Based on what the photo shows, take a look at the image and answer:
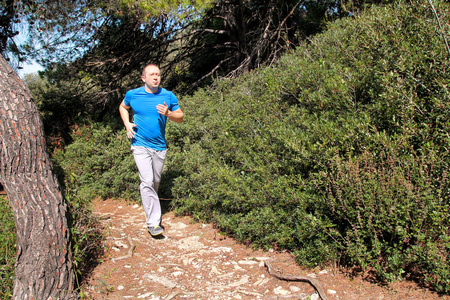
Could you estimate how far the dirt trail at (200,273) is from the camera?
320cm

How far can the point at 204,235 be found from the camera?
4754 millimetres

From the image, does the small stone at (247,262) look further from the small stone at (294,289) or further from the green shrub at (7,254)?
the green shrub at (7,254)

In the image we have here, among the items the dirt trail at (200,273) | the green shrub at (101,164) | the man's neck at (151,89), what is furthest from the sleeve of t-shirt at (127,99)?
the green shrub at (101,164)

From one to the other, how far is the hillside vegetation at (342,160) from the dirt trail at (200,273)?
162 mm

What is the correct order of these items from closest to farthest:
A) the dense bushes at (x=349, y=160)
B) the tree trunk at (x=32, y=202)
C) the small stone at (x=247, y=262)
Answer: the tree trunk at (x=32, y=202), the dense bushes at (x=349, y=160), the small stone at (x=247, y=262)

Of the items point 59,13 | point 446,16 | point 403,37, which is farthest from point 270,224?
point 59,13

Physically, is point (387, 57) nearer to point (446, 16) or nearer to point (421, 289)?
point (446, 16)

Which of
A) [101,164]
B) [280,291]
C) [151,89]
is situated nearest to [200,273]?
[280,291]

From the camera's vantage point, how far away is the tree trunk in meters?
3.01

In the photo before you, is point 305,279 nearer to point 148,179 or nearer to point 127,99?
point 148,179

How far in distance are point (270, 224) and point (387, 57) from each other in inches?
113

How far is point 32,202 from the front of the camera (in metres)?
3.15

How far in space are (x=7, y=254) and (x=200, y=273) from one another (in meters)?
1.91

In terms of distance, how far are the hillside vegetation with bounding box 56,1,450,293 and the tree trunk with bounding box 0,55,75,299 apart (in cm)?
84
